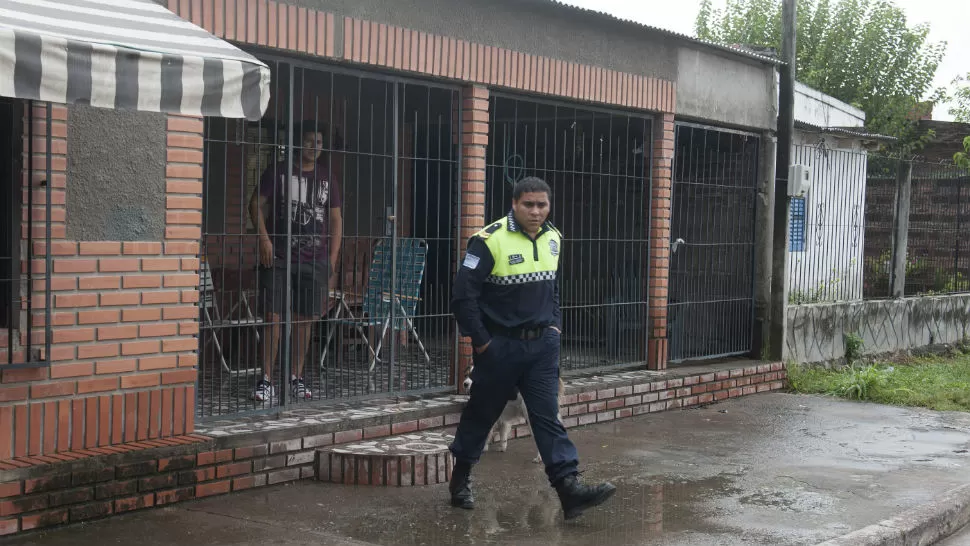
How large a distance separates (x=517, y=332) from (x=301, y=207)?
2141mm

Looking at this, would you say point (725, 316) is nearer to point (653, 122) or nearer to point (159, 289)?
point (653, 122)

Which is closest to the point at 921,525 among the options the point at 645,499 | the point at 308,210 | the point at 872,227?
the point at 645,499

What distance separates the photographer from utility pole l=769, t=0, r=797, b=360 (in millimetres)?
11273

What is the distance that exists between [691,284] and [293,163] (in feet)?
15.8

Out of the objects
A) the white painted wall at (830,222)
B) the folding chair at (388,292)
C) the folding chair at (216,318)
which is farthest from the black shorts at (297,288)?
the white painted wall at (830,222)

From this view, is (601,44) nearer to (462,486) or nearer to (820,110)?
(462,486)

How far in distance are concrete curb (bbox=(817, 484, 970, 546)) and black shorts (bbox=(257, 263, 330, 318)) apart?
3.57m

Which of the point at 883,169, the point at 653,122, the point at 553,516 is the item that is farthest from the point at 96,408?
the point at 883,169

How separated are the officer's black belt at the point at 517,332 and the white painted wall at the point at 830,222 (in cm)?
690

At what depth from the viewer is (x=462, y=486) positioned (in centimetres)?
592

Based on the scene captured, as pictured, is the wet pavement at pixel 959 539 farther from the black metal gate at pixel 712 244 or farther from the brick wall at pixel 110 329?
the black metal gate at pixel 712 244

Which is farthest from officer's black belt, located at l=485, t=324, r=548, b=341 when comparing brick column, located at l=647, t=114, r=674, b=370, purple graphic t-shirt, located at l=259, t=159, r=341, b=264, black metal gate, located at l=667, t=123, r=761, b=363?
black metal gate, located at l=667, t=123, r=761, b=363

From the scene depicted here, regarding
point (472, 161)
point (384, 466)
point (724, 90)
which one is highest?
point (724, 90)

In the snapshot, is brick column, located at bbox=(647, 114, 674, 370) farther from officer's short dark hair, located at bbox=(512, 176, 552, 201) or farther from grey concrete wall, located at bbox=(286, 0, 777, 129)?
officer's short dark hair, located at bbox=(512, 176, 552, 201)
